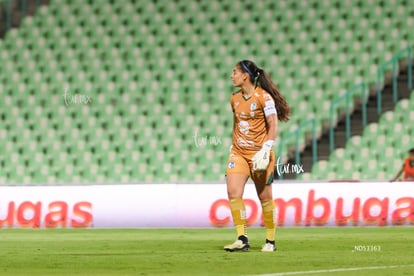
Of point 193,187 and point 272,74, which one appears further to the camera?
point 272,74

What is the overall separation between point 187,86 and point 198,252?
10662 mm

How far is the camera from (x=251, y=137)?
35.6 feet

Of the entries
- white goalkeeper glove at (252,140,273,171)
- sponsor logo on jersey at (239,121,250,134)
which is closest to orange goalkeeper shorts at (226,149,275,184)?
white goalkeeper glove at (252,140,273,171)

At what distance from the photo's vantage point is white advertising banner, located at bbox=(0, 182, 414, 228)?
615 inches

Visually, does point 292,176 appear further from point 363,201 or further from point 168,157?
point 363,201

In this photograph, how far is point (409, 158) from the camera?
17594 millimetres

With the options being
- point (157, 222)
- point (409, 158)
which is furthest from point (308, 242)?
point (409, 158)

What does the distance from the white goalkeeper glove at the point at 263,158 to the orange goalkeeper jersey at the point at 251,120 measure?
0.22 meters

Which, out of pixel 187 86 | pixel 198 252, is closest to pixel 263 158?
pixel 198 252

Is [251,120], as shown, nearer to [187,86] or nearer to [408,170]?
[408,170]

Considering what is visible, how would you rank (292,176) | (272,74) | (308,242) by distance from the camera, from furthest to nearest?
1. (272,74)
2. (292,176)
3. (308,242)

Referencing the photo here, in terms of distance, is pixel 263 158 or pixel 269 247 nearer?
pixel 263 158

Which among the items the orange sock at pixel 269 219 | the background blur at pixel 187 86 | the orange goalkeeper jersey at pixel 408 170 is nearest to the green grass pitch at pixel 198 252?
the orange sock at pixel 269 219

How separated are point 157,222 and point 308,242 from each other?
4.01m
